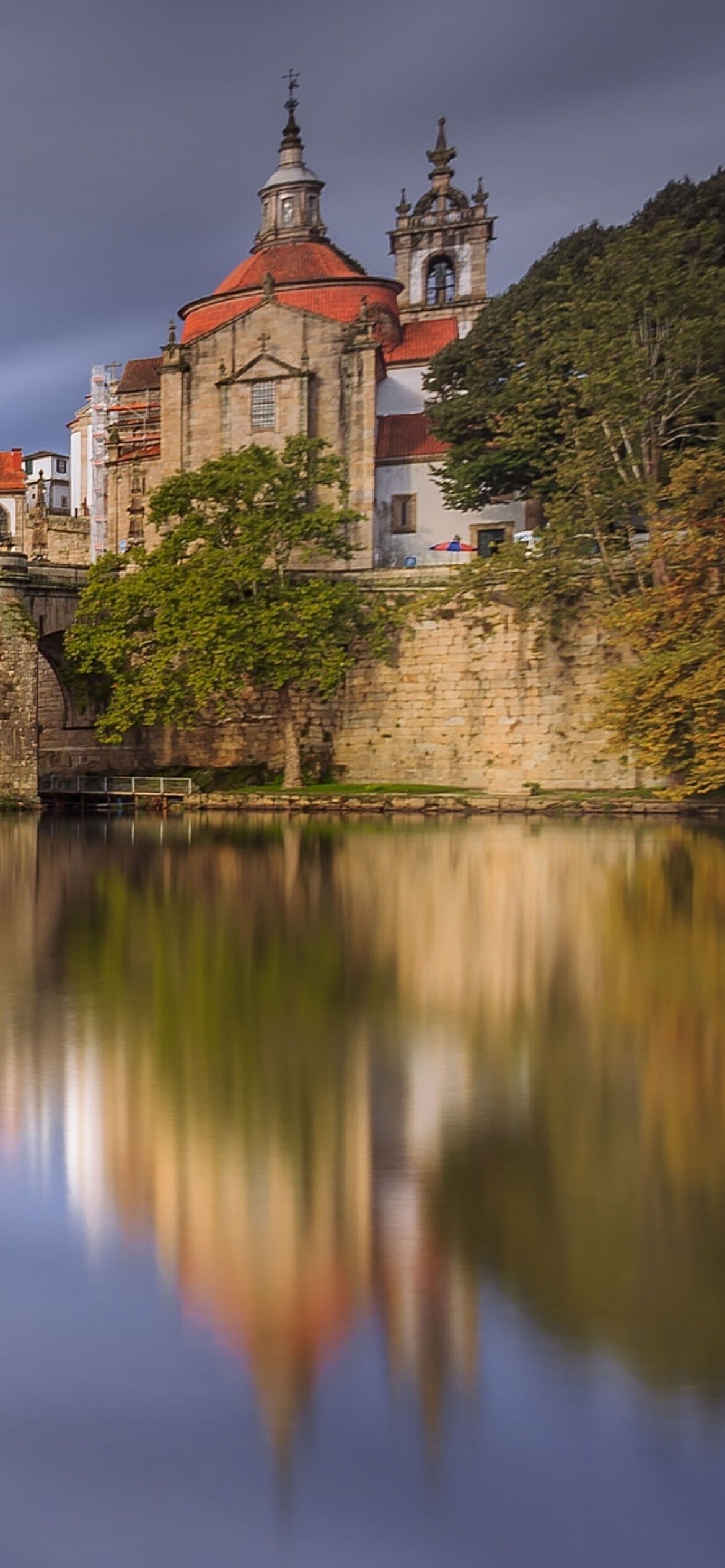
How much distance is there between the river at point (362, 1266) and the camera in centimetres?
300

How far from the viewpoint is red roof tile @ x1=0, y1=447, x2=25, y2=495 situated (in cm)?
6119

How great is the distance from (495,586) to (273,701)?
6.60 meters

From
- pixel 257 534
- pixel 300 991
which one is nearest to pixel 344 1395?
pixel 300 991

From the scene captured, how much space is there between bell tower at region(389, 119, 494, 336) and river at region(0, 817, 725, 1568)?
4509 cm

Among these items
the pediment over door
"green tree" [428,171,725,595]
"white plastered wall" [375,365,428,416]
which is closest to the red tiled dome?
"white plastered wall" [375,365,428,416]

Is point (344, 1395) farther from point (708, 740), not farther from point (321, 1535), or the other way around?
point (708, 740)

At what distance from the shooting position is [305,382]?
38.0 m

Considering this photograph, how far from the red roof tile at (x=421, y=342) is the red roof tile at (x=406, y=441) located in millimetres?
2197

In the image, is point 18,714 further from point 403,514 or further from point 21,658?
point 403,514

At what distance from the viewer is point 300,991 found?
8.70 meters

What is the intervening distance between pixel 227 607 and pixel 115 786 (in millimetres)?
6076

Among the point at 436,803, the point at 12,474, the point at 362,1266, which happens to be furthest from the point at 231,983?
the point at 12,474

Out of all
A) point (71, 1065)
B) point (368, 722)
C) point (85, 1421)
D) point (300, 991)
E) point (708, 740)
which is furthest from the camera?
point (368, 722)

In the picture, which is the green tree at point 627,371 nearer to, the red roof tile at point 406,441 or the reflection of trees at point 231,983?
the red roof tile at point 406,441
